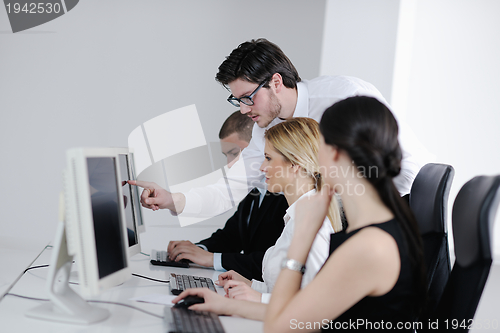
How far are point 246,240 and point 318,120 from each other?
724 millimetres

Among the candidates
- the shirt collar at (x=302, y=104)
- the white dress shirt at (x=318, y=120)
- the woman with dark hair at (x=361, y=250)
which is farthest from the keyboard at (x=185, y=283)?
the shirt collar at (x=302, y=104)

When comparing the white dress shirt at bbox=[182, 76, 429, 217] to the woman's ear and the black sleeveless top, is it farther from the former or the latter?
the black sleeveless top

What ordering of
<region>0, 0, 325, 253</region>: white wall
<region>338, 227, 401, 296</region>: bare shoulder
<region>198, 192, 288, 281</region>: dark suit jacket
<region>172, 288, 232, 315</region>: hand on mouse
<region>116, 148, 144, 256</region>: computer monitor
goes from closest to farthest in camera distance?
1. <region>338, 227, 401, 296</region>: bare shoulder
2. <region>172, 288, 232, 315</region>: hand on mouse
3. <region>116, 148, 144, 256</region>: computer monitor
4. <region>198, 192, 288, 281</region>: dark suit jacket
5. <region>0, 0, 325, 253</region>: white wall

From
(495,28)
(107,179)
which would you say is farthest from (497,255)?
(107,179)

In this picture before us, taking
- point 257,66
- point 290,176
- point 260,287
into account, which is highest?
point 257,66

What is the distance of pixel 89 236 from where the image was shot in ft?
2.86

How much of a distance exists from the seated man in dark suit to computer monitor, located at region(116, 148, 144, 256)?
0.40 m

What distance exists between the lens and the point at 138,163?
150 inches

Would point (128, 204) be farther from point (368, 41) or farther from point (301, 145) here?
point (368, 41)

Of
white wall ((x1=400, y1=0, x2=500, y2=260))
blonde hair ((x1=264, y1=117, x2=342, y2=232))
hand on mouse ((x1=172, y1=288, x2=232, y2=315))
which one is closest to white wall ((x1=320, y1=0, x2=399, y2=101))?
white wall ((x1=400, y1=0, x2=500, y2=260))

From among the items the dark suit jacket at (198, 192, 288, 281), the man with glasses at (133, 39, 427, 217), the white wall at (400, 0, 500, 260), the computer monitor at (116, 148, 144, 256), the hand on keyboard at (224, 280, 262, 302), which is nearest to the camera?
the hand on keyboard at (224, 280, 262, 302)

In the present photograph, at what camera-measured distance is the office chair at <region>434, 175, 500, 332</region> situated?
0.90 m

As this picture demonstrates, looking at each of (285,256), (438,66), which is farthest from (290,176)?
(438,66)

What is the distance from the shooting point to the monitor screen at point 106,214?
0.94 meters
